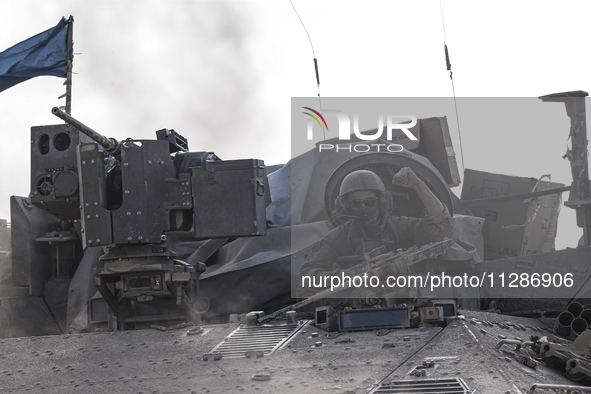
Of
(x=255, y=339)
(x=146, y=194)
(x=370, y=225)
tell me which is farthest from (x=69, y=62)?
(x=255, y=339)

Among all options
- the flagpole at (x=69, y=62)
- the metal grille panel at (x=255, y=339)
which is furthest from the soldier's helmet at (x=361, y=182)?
the flagpole at (x=69, y=62)

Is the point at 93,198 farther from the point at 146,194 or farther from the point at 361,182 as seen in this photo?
the point at 361,182

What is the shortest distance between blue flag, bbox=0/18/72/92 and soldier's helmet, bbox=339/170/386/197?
406 centimetres

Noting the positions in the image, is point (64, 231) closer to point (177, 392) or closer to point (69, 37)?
point (69, 37)

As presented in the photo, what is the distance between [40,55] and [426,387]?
7729 mm

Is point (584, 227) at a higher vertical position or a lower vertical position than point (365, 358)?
higher

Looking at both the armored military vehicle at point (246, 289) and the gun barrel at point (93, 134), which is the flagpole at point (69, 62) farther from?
the gun barrel at point (93, 134)

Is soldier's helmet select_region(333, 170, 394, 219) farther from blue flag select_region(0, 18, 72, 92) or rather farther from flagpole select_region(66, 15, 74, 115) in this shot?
blue flag select_region(0, 18, 72, 92)

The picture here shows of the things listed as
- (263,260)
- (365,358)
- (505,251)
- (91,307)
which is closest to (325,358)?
(365,358)

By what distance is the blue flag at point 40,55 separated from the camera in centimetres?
982

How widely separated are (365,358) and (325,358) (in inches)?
10.7

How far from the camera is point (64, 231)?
10227 mm

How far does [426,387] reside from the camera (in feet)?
13.1

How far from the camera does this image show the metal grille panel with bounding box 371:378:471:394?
391cm
